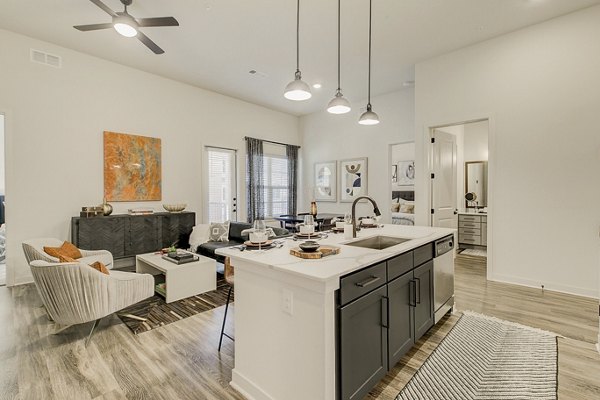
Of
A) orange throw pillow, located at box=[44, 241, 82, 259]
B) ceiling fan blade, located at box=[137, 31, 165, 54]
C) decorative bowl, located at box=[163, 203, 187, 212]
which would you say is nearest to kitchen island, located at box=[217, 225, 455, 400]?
orange throw pillow, located at box=[44, 241, 82, 259]

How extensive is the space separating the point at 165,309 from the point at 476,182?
6.90 meters

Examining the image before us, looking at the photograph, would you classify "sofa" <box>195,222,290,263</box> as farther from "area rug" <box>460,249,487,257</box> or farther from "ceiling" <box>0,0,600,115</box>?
"area rug" <box>460,249,487,257</box>

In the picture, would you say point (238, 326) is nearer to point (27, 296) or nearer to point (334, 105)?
point (334, 105)

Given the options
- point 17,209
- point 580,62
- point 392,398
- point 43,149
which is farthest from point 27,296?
point 580,62

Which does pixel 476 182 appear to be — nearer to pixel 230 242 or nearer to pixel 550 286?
pixel 550 286

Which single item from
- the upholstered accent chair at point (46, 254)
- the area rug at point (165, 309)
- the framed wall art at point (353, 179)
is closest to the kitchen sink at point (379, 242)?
the area rug at point (165, 309)

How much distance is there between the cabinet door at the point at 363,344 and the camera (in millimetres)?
1541

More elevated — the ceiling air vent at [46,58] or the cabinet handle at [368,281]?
the ceiling air vent at [46,58]

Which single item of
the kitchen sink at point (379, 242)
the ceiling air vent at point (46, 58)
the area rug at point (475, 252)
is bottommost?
the area rug at point (475, 252)

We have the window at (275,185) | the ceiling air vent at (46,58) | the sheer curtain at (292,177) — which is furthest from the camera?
the sheer curtain at (292,177)

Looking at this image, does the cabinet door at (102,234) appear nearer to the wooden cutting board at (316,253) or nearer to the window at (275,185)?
the window at (275,185)

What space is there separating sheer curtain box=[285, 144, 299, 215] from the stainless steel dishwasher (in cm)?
518

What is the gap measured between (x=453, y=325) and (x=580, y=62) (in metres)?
3.51

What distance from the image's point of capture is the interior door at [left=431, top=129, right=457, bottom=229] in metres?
4.83
